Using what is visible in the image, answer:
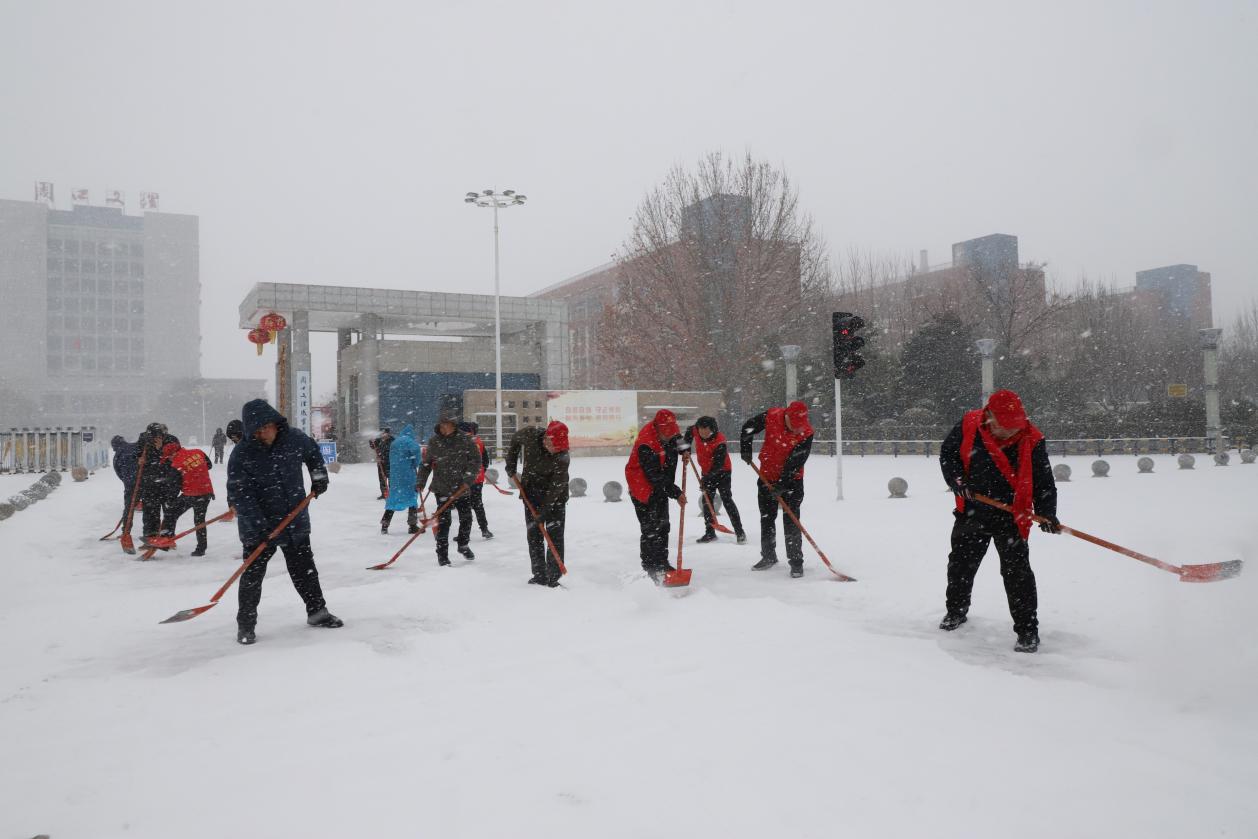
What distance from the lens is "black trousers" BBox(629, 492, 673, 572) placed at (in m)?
6.91

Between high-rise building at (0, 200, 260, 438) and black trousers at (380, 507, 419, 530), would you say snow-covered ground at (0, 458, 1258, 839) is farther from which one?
high-rise building at (0, 200, 260, 438)

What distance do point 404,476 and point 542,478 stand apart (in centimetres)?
410

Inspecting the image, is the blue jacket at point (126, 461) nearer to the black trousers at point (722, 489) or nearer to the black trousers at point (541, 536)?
the black trousers at point (541, 536)

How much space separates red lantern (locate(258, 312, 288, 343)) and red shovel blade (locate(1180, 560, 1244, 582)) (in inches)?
1210

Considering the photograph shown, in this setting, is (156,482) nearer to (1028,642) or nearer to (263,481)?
(263,481)

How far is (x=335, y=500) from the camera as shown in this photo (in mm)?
15867

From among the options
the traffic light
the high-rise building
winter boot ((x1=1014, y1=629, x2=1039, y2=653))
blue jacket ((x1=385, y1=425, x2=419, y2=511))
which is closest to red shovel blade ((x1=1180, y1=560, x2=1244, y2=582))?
winter boot ((x1=1014, y1=629, x2=1039, y2=653))

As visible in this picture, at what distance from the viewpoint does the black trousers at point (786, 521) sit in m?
7.02

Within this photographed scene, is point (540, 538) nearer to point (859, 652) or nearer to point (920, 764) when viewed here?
point (859, 652)

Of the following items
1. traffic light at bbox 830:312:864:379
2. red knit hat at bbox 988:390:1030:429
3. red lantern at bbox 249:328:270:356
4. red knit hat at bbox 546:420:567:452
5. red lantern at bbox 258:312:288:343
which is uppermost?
red lantern at bbox 258:312:288:343

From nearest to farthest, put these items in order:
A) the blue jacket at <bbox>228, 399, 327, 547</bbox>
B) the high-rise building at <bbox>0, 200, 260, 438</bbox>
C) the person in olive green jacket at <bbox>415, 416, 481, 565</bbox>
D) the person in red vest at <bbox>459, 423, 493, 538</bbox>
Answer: the blue jacket at <bbox>228, 399, 327, 547</bbox>, the person in olive green jacket at <bbox>415, 416, 481, 565</bbox>, the person in red vest at <bbox>459, 423, 493, 538</bbox>, the high-rise building at <bbox>0, 200, 260, 438</bbox>

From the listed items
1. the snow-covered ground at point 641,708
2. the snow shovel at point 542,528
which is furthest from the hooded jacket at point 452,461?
the snow shovel at point 542,528

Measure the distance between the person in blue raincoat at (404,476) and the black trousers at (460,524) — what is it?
164cm

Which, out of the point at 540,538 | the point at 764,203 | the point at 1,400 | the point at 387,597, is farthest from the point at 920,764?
the point at 1,400
